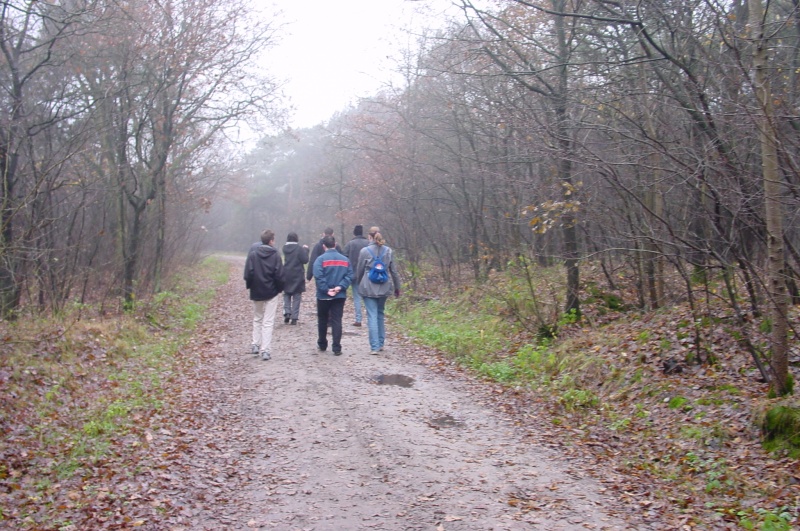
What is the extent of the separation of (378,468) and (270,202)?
59921 millimetres

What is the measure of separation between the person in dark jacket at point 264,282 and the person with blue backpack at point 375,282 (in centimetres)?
148

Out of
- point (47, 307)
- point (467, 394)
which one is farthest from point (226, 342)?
point (467, 394)

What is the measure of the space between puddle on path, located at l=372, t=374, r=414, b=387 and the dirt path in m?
0.06

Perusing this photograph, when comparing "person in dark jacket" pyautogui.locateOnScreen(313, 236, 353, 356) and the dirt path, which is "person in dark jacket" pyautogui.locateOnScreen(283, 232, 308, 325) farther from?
the dirt path

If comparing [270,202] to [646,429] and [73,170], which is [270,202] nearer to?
[73,170]

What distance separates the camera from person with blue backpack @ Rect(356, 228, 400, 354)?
11.7 metres

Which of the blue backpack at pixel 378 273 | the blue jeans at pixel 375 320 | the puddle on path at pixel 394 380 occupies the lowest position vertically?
the puddle on path at pixel 394 380

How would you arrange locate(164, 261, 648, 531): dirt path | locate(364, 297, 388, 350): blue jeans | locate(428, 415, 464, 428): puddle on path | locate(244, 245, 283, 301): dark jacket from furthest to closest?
locate(364, 297, 388, 350): blue jeans
locate(244, 245, 283, 301): dark jacket
locate(428, 415, 464, 428): puddle on path
locate(164, 261, 648, 531): dirt path

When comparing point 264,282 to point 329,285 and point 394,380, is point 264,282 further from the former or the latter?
point 394,380

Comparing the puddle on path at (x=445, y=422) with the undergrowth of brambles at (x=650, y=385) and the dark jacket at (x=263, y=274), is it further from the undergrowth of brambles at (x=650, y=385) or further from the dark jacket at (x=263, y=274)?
the dark jacket at (x=263, y=274)

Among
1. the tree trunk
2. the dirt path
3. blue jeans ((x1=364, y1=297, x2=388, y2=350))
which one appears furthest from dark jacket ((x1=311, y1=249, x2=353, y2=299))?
the tree trunk

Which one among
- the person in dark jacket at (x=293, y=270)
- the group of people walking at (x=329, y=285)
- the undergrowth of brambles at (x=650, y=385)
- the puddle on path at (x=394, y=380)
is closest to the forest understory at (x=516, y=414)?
the undergrowth of brambles at (x=650, y=385)

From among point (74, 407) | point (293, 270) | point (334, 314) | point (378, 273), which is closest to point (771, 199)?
point (378, 273)

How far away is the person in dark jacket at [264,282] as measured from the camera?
1142 centimetres
